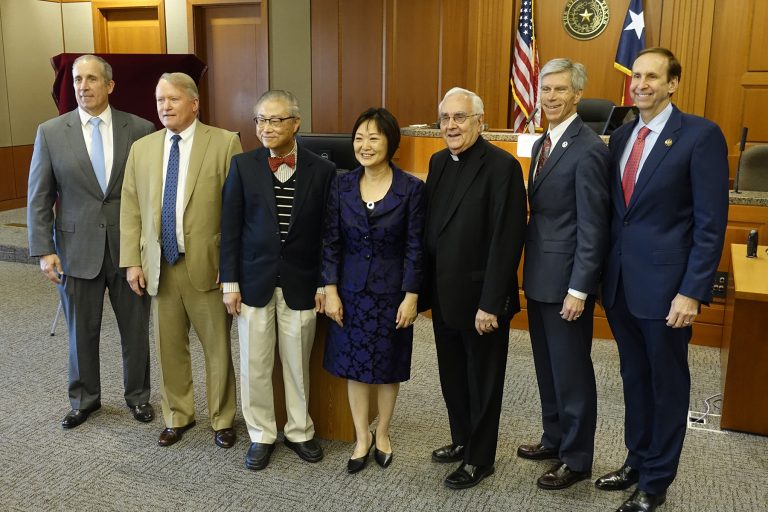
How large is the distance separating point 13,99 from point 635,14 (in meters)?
6.74

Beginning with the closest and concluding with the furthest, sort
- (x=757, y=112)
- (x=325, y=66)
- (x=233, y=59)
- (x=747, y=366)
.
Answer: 1. (x=747, y=366)
2. (x=757, y=112)
3. (x=325, y=66)
4. (x=233, y=59)

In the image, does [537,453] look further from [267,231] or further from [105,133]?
[105,133]

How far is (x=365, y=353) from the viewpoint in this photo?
274cm

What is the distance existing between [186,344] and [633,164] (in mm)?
1968

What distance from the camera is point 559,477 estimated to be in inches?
108

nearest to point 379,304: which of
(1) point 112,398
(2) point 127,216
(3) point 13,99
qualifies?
(2) point 127,216

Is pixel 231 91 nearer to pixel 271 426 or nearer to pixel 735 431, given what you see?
pixel 271 426

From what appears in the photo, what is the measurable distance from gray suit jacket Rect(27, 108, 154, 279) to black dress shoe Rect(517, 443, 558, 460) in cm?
193

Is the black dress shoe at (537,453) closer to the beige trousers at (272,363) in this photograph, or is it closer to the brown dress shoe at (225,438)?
the beige trousers at (272,363)

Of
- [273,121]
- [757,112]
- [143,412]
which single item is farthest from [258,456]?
[757,112]

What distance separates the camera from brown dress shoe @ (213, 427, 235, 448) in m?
3.07

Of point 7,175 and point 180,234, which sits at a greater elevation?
point 180,234

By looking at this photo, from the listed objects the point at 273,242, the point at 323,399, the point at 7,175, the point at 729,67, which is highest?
the point at 729,67

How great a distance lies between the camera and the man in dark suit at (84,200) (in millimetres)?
3109
